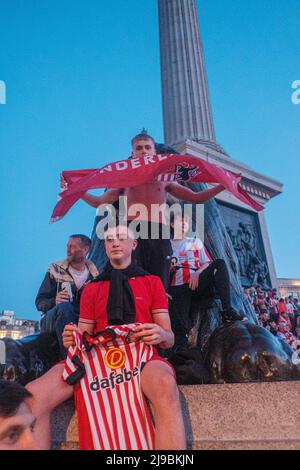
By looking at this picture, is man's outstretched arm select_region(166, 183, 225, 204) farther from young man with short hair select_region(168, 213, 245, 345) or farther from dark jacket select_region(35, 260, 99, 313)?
dark jacket select_region(35, 260, 99, 313)

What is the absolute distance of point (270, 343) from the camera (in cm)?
331

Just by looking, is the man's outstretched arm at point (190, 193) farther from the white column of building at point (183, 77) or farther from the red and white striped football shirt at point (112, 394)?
the white column of building at point (183, 77)

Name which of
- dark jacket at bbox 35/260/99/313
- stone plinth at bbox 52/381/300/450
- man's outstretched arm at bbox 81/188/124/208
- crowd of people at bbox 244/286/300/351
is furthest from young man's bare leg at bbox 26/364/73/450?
crowd of people at bbox 244/286/300/351

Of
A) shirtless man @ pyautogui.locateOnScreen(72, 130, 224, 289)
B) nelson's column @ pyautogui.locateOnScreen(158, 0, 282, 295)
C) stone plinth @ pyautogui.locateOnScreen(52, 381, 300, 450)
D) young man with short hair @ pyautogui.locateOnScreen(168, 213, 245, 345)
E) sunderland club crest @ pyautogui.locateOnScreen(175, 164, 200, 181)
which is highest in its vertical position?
nelson's column @ pyautogui.locateOnScreen(158, 0, 282, 295)

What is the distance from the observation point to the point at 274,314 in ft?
36.2

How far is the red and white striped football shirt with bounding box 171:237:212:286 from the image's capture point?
428 cm

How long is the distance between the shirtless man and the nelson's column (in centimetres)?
612

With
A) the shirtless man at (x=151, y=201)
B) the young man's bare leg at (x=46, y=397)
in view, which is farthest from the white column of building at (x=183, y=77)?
the young man's bare leg at (x=46, y=397)

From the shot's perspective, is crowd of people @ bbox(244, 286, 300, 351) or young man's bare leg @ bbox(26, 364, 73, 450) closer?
young man's bare leg @ bbox(26, 364, 73, 450)

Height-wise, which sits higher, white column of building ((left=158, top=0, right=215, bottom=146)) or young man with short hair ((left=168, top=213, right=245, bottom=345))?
white column of building ((left=158, top=0, right=215, bottom=146))

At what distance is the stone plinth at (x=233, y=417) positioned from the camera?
8.53ft

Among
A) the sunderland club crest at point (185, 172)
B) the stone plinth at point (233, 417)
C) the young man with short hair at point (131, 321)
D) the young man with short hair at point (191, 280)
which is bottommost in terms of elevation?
the stone plinth at point (233, 417)

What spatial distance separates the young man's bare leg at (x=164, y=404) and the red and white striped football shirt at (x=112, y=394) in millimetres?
82
